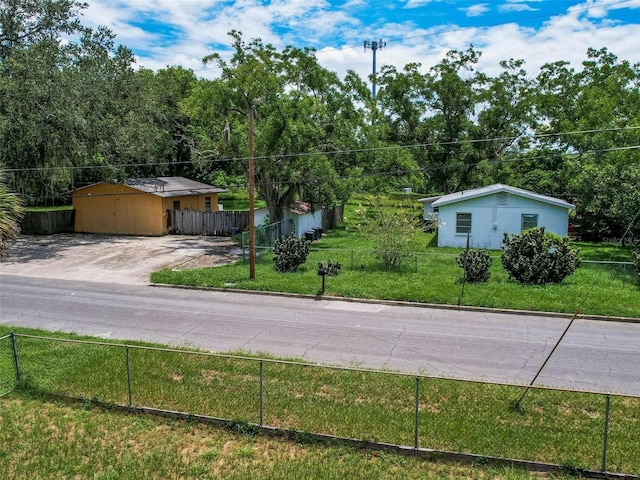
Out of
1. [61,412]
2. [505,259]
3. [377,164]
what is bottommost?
[61,412]

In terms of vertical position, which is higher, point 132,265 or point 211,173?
point 211,173

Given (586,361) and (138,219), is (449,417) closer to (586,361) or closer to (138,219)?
(586,361)

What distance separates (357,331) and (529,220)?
17.3 m

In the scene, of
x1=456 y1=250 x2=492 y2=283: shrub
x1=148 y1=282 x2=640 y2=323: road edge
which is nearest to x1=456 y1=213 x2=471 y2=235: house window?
x1=456 y1=250 x2=492 y2=283: shrub

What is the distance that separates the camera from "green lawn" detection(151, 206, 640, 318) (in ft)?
58.0

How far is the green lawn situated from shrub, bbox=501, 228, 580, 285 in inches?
20.6

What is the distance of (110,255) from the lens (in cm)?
2736

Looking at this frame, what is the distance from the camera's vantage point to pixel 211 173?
1934 inches

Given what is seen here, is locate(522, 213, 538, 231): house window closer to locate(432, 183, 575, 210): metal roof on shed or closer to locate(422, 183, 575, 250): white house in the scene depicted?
locate(422, 183, 575, 250): white house

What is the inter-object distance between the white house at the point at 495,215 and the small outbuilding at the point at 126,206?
56.6ft

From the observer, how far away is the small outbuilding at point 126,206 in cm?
3409

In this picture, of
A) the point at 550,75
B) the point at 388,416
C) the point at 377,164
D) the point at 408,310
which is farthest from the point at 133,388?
the point at 550,75

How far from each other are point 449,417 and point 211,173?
4252 centimetres

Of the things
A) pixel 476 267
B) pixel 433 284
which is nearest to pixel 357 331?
pixel 433 284
